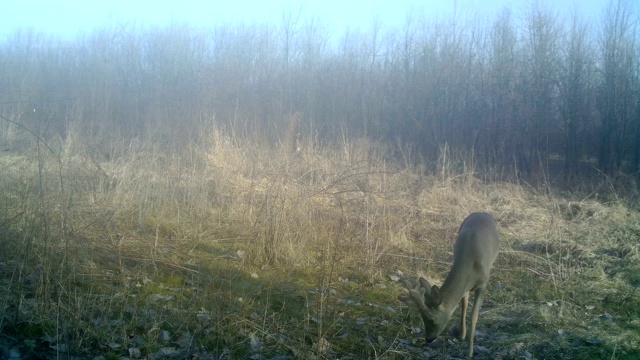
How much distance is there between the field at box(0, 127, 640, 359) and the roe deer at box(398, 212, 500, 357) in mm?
302

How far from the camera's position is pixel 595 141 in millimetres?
22562

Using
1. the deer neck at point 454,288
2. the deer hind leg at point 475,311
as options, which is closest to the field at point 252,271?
the deer hind leg at point 475,311

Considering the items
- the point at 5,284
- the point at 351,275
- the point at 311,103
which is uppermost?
the point at 311,103

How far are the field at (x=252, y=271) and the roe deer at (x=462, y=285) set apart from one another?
0.30 metres

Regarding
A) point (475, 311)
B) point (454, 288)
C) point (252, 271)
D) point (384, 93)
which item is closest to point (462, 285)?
point (454, 288)

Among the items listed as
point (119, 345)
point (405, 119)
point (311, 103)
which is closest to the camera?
point (119, 345)

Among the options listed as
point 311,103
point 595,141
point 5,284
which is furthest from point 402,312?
point 311,103

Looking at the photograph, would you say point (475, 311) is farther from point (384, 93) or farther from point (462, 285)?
point (384, 93)

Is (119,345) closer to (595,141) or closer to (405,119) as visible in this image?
(595,141)

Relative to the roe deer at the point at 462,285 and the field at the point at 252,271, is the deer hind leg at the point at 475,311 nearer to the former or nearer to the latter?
the roe deer at the point at 462,285

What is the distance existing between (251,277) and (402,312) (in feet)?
6.65

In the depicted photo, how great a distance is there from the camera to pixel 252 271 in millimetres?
7258

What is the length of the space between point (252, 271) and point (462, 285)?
3065 millimetres

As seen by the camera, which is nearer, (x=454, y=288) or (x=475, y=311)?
(x=454, y=288)
